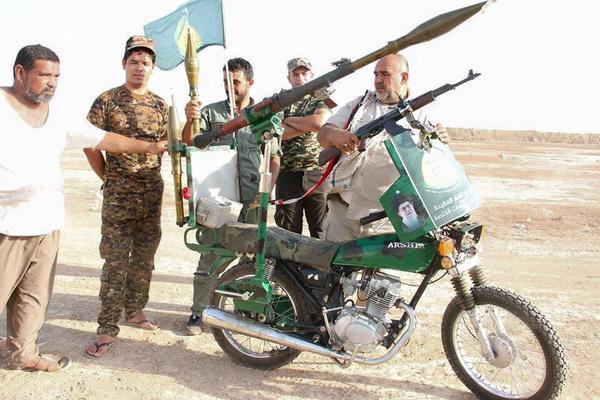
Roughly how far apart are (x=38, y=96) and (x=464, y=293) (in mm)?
3001

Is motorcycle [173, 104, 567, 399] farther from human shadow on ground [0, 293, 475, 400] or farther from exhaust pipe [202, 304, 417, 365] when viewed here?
human shadow on ground [0, 293, 475, 400]

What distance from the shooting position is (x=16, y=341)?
11.7 ft

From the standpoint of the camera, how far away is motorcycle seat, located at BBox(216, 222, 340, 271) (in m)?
3.39

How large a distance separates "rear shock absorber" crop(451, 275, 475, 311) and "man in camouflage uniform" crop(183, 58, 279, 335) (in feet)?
5.21

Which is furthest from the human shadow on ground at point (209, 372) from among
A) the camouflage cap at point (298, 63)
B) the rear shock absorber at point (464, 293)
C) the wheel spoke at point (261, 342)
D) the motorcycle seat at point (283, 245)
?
the camouflage cap at point (298, 63)

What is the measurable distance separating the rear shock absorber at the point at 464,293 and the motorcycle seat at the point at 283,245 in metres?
0.78

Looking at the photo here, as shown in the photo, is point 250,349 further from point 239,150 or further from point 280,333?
point 239,150

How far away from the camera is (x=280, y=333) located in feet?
11.3

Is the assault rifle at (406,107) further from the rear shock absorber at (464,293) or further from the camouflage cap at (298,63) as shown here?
the camouflage cap at (298,63)

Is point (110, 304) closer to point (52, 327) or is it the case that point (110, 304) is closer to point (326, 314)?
point (52, 327)

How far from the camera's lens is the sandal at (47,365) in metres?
3.65

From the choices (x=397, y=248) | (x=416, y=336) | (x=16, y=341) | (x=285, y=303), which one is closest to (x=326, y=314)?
(x=285, y=303)

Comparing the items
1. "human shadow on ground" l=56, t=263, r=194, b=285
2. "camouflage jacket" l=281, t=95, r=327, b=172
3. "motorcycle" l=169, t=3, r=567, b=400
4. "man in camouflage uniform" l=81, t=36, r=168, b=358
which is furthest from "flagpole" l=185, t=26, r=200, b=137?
"human shadow on ground" l=56, t=263, r=194, b=285

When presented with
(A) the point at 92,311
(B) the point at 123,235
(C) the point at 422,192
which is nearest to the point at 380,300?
(C) the point at 422,192
